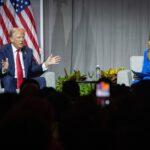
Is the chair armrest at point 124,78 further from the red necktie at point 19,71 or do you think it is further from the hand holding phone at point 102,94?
the hand holding phone at point 102,94

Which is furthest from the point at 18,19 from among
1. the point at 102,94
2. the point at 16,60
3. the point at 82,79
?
the point at 102,94

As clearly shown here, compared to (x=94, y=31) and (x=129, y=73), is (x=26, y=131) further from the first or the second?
(x=94, y=31)

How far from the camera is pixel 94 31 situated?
9.05 metres

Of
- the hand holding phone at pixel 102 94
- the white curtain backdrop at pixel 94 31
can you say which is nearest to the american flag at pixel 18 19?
the white curtain backdrop at pixel 94 31

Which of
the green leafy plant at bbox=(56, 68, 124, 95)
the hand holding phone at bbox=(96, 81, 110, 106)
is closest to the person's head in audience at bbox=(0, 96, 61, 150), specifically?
the hand holding phone at bbox=(96, 81, 110, 106)

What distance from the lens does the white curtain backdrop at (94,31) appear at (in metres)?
8.70

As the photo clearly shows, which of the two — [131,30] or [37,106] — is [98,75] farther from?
[37,106]

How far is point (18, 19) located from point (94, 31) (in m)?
2.01

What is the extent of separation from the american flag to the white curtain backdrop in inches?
37.0

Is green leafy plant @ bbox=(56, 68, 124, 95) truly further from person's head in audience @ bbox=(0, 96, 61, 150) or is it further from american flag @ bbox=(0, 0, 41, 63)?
person's head in audience @ bbox=(0, 96, 61, 150)

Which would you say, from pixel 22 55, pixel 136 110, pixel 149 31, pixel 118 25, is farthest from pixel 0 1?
pixel 136 110

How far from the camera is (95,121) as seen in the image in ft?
5.01

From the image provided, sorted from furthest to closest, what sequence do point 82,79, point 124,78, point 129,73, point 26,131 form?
point 82,79
point 129,73
point 124,78
point 26,131

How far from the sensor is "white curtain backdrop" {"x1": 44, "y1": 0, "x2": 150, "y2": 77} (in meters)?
8.70
